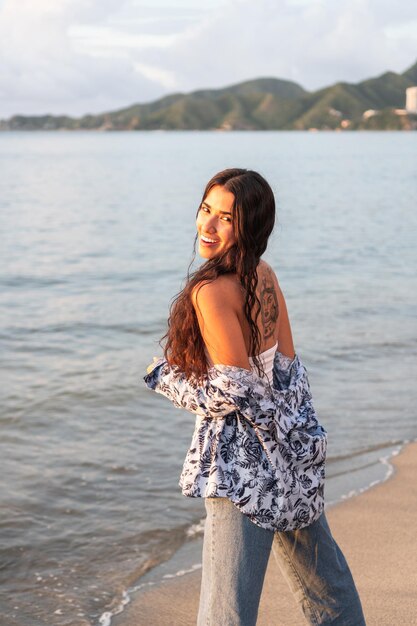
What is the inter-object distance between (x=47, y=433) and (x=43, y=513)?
5.81 feet

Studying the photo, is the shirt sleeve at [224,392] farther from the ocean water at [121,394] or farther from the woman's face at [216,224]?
the ocean water at [121,394]

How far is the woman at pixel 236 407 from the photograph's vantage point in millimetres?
2613

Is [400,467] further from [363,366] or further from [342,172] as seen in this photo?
[342,172]

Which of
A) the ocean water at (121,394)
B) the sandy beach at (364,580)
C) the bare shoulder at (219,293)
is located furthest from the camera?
the ocean water at (121,394)

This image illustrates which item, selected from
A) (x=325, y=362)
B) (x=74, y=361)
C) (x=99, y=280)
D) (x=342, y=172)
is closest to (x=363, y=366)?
(x=325, y=362)

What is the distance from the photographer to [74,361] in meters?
10.3

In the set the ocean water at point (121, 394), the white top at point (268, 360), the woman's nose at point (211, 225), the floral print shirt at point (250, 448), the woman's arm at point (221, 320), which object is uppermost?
the woman's nose at point (211, 225)

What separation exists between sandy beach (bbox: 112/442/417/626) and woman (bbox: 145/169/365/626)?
1489 millimetres

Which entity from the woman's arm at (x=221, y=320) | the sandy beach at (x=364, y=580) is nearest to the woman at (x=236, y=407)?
the woman's arm at (x=221, y=320)

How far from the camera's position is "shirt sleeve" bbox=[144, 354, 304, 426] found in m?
2.61

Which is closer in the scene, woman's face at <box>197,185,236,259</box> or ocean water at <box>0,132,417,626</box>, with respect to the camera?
woman's face at <box>197,185,236,259</box>

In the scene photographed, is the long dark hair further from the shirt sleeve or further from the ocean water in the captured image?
the ocean water

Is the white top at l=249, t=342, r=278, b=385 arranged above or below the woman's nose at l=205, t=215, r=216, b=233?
below

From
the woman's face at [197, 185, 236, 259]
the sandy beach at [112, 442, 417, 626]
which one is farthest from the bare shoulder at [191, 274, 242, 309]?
the sandy beach at [112, 442, 417, 626]
